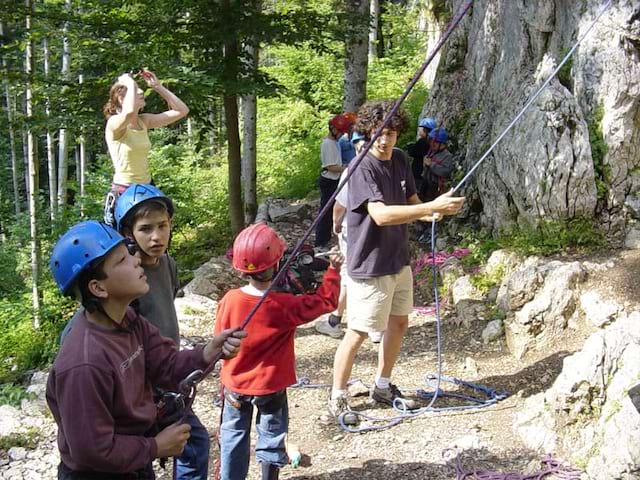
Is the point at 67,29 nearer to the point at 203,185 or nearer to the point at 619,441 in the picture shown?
the point at 619,441

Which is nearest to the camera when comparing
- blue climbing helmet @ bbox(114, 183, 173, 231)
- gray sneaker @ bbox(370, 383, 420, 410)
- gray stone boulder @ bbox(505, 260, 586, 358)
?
blue climbing helmet @ bbox(114, 183, 173, 231)

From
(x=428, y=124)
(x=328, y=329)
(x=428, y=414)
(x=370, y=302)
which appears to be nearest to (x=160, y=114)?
(x=370, y=302)

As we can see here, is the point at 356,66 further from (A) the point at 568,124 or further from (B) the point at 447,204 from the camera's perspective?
(B) the point at 447,204

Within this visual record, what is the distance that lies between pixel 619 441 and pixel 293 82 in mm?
16926

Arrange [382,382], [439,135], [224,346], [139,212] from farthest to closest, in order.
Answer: [439,135] → [382,382] → [139,212] → [224,346]

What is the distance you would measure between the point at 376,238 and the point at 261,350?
1430 mm

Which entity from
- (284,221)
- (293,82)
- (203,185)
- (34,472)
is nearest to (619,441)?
(34,472)

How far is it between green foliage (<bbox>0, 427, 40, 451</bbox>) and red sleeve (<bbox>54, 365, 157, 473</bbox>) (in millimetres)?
3227

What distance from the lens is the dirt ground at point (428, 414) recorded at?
4.33 metres

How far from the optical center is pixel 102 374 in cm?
205

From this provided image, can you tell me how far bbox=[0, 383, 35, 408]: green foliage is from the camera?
215 inches

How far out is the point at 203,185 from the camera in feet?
54.6

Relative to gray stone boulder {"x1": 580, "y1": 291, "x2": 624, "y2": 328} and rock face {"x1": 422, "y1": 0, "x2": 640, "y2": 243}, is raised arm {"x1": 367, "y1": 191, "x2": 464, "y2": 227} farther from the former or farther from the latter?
rock face {"x1": 422, "y1": 0, "x2": 640, "y2": 243}

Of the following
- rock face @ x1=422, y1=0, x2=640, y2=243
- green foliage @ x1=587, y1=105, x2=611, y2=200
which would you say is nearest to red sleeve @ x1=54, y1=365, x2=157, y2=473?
rock face @ x1=422, y1=0, x2=640, y2=243
